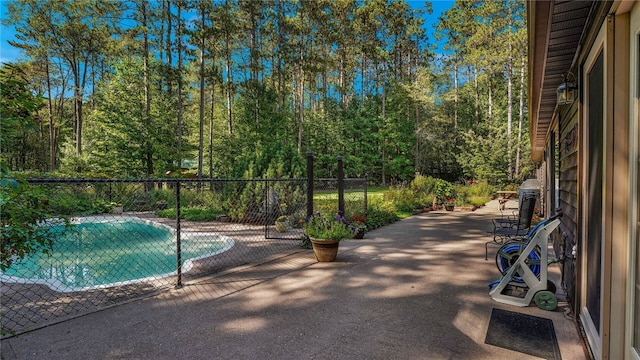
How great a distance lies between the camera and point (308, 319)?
2.73 meters

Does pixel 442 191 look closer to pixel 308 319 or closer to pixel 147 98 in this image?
pixel 308 319

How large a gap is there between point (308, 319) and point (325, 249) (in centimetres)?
186

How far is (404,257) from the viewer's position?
4879 millimetres

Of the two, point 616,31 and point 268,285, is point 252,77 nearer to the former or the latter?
point 268,285

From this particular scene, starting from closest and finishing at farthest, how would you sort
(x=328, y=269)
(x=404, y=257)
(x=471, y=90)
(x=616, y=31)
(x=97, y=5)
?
(x=616, y=31), (x=328, y=269), (x=404, y=257), (x=97, y=5), (x=471, y=90)

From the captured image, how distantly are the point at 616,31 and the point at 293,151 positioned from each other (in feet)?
25.9

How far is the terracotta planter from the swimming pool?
6.02 feet

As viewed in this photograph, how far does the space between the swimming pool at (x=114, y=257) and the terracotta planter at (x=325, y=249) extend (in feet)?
Answer: 6.02

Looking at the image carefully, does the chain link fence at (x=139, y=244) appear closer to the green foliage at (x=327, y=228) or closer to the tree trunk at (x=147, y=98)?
the green foliage at (x=327, y=228)

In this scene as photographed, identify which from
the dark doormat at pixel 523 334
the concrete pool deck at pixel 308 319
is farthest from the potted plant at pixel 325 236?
the dark doormat at pixel 523 334

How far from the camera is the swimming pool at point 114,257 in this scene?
4441 millimetres

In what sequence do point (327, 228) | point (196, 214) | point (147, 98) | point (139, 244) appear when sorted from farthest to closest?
point (147, 98), point (196, 214), point (139, 244), point (327, 228)

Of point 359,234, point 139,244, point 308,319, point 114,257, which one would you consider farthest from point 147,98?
point 308,319

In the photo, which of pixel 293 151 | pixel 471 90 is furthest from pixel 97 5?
pixel 471 90
